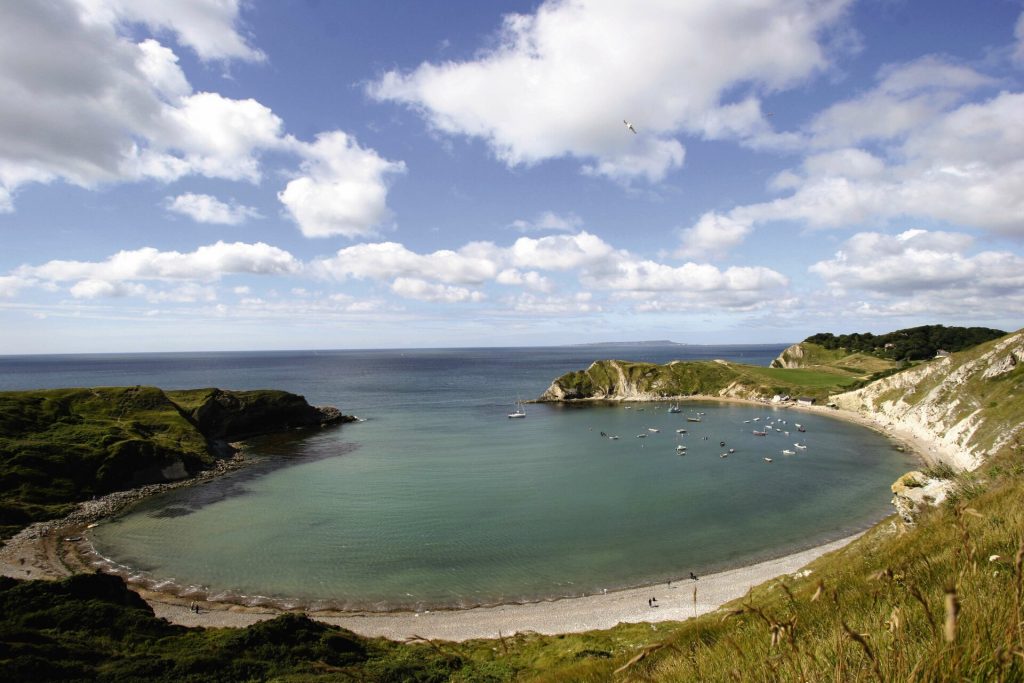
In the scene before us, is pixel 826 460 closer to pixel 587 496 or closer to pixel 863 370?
pixel 587 496

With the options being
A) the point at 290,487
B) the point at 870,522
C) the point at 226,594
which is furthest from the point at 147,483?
the point at 870,522

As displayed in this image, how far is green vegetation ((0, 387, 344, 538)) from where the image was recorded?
55.8 m

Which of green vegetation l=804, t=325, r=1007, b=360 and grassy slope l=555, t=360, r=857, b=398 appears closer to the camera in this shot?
grassy slope l=555, t=360, r=857, b=398

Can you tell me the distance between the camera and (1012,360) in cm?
7556

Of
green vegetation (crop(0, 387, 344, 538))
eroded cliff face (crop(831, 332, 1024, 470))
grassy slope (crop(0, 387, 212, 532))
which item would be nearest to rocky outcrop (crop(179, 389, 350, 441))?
green vegetation (crop(0, 387, 344, 538))

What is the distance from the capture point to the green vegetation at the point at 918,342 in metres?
163

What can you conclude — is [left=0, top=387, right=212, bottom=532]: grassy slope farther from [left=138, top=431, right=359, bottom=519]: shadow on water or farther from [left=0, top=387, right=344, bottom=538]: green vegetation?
[left=138, top=431, right=359, bottom=519]: shadow on water

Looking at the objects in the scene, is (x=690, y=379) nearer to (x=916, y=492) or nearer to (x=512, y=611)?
(x=916, y=492)

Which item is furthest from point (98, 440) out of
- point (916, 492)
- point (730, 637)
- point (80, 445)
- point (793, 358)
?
point (793, 358)

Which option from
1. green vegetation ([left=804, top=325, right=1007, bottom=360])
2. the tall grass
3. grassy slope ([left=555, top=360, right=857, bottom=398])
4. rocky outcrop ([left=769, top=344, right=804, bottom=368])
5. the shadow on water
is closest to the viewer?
the tall grass

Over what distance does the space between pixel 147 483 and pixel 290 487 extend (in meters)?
19.7

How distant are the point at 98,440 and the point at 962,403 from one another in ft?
433

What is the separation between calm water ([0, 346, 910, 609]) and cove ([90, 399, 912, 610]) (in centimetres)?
22

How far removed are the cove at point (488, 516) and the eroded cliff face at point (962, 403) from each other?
26.0 feet
